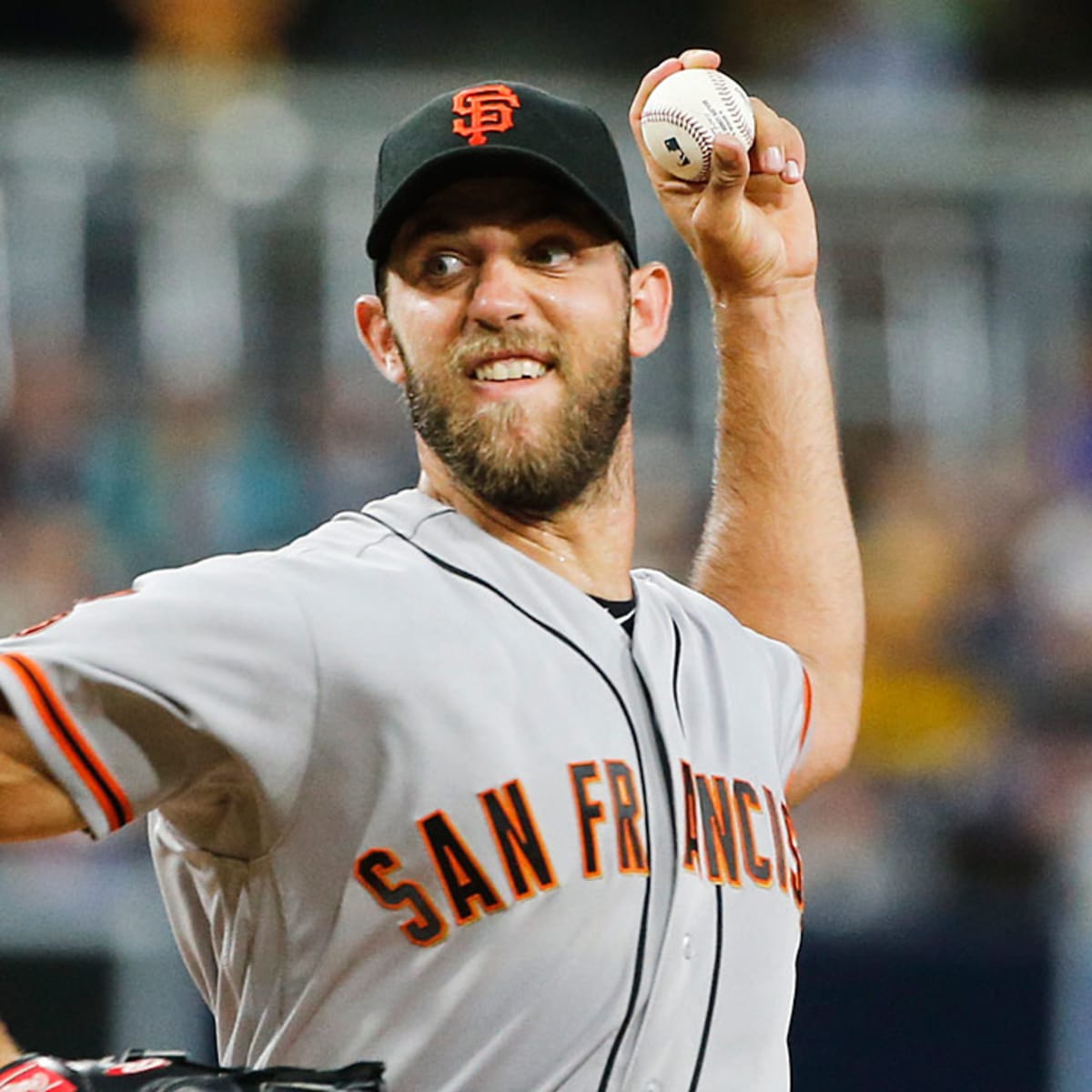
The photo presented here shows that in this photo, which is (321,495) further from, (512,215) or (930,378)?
(512,215)

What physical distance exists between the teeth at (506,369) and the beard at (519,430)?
0.01 metres

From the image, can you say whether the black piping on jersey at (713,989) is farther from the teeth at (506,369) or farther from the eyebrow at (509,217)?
the eyebrow at (509,217)

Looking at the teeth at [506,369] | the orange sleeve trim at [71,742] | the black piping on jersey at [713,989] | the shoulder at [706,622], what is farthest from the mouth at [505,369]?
the orange sleeve trim at [71,742]

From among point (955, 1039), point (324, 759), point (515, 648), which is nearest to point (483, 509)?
point (515, 648)

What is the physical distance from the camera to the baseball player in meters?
2.13

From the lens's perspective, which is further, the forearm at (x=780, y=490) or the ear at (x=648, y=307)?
the forearm at (x=780, y=490)

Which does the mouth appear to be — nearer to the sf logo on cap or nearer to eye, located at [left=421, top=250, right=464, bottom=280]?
eye, located at [left=421, top=250, right=464, bottom=280]

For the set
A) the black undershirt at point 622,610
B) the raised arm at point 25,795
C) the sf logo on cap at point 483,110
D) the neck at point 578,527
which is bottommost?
the raised arm at point 25,795

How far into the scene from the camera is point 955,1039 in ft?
17.8

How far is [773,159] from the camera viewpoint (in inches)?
113

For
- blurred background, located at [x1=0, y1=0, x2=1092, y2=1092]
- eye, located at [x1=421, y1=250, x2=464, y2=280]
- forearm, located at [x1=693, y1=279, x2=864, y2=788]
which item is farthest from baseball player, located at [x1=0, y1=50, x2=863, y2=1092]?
blurred background, located at [x1=0, y1=0, x2=1092, y2=1092]

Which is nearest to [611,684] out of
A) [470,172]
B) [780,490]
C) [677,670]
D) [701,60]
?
[677,670]

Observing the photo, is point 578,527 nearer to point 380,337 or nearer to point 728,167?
point 380,337

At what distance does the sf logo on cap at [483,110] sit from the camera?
2.51m
